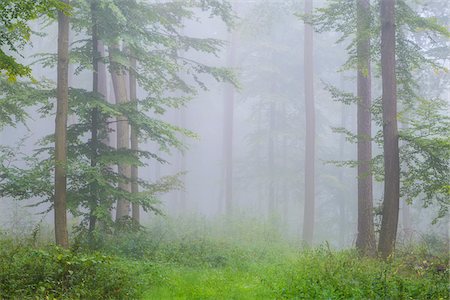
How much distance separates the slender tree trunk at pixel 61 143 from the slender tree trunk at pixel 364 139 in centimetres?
775

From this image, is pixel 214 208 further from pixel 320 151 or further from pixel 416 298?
pixel 416 298

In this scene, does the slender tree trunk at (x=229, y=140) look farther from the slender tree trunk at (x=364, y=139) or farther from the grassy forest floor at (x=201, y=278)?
the grassy forest floor at (x=201, y=278)

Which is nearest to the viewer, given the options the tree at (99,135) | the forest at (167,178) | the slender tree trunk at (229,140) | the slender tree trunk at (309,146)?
the forest at (167,178)

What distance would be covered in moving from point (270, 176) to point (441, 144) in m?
23.4

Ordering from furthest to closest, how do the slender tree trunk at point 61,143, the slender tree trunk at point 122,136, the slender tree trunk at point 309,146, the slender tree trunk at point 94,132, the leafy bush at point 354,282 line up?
1. the slender tree trunk at point 309,146
2. the slender tree trunk at point 122,136
3. the slender tree trunk at point 94,132
4. the slender tree trunk at point 61,143
5. the leafy bush at point 354,282

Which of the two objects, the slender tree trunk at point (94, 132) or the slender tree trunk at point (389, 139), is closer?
the slender tree trunk at point (389, 139)

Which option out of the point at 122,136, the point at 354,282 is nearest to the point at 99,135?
the point at 122,136

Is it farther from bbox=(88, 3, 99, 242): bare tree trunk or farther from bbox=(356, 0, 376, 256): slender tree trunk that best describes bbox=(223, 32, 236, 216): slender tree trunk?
bbox=(88, 3, 99, 242): bare tree trunk

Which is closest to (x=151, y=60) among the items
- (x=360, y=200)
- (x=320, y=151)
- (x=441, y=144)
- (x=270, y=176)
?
(x=360, y=200)

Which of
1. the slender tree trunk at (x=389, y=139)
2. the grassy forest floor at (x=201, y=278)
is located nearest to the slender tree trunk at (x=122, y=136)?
the grassy forest floor at (x=201, y=278)

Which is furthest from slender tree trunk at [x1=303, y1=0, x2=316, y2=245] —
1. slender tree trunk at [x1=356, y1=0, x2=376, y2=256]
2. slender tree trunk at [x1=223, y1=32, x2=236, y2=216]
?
slender tree trunk at [x1=223, y1=32, x2=236, y2=216]

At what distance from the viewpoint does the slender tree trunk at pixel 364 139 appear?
12.0 meters

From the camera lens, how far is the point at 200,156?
6253cm

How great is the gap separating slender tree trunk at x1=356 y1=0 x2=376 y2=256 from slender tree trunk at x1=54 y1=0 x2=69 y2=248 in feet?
25.4
